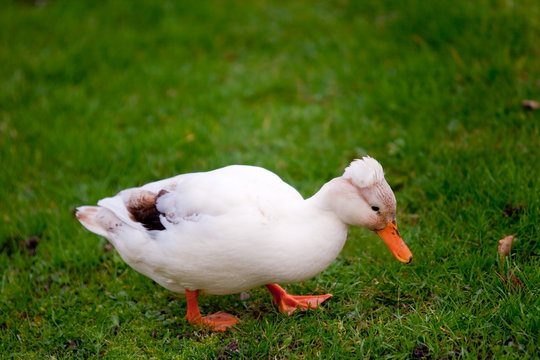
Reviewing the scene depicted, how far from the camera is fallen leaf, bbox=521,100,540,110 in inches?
173

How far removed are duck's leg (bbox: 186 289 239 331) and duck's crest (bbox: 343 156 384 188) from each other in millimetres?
1121

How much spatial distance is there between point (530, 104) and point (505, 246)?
5.43ft

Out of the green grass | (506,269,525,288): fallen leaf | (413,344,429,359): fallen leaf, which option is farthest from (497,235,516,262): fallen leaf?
(413,344,429,359): fallen leaf

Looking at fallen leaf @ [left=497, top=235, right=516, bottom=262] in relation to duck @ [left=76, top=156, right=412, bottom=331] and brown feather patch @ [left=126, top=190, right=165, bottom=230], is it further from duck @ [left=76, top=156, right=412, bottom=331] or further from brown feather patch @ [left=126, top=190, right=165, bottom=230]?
brown feather patch @ [left=126, top=190, right=165, bottom=230]

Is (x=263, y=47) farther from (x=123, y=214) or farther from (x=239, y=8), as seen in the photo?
(x=123, y=214)

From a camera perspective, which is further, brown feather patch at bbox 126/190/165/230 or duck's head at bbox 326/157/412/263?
brown feather patch at bbox 126/190/165/230

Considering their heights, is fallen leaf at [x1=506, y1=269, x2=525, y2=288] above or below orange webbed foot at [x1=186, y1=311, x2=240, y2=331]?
above

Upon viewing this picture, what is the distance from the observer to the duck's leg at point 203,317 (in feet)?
10.5

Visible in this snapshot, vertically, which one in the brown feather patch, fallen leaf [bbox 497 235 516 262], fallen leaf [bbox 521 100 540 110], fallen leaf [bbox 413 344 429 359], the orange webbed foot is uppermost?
the brown feather patch

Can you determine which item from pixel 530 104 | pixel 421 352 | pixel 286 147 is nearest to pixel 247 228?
pixel 421 352

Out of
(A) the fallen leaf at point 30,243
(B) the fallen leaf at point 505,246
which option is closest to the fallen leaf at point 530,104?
(B) the fallen leaf at point 505,246

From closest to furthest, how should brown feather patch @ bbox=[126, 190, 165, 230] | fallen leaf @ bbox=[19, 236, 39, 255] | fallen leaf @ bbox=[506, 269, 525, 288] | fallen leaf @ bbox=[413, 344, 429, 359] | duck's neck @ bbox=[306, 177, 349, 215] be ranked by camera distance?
fallen leaf @ bbox=[413, 344, 429, 359], duck's neck @ bbox=[306, 177, 349, 215], fallen leaf @ bbox=[506, 269, 525, 288], brown feather patch @ bbox=[126, 190, 165, 230], fallen leaf @ bbox=[19, 236, 39, 255]

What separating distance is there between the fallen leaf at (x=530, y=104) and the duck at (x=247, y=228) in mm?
2172

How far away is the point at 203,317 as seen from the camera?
3.24 metres
